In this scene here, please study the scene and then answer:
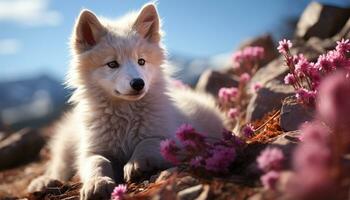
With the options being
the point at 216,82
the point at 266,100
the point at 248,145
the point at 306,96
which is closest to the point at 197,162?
the point at 248,145

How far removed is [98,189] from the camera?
3.87 metres

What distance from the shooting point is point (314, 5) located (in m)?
9.27

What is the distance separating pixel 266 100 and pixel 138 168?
2413mm

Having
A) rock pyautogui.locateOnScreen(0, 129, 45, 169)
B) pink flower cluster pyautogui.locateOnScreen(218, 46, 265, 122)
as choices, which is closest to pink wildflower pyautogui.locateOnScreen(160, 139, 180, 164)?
pink flower cluster pyautogui.locateOnScreen(218, 46, 265, 122)

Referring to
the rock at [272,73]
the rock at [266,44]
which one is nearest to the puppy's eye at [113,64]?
the rock at [272,73]

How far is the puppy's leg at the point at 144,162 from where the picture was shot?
4.21 meters

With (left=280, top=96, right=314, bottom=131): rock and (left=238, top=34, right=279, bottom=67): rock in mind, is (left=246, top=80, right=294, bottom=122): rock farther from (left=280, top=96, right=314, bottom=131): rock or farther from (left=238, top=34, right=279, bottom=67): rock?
(left=238, top=34, right=279, bottom=67): rock

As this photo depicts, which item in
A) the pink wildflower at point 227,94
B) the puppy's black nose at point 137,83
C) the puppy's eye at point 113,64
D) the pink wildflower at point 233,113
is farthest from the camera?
the pink wildflower at point 227,94

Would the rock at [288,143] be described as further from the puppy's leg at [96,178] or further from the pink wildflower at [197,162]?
the puppy's leg at [96,178]

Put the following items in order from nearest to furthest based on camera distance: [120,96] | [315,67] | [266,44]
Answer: [315,67]
[120,96]
[266,44]

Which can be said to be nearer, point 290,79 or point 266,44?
point 290,79

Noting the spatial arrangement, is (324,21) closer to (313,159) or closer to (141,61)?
(141,61)

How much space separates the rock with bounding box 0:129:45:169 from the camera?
358 inches

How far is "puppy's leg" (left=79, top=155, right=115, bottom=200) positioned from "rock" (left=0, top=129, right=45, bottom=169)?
4.73 metres
